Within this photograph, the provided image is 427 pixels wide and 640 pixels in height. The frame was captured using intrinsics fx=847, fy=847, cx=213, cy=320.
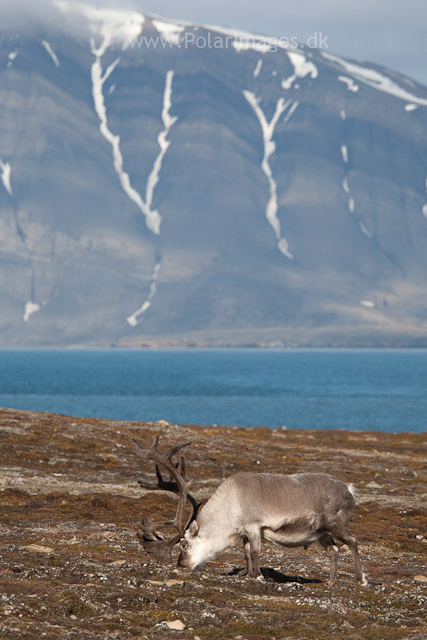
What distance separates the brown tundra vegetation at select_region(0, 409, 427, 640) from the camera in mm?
14375

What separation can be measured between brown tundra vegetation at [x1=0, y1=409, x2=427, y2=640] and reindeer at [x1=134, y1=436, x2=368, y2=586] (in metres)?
0.63

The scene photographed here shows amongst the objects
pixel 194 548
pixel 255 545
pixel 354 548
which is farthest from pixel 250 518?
pixel 354 548

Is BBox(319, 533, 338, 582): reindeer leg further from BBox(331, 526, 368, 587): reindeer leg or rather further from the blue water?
the blue water

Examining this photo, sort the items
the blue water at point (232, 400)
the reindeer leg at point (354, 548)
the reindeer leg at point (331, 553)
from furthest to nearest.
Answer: the blue water at point (232, 400) < the reindeer leg at point (331, 553) < the reindeer leg at point (354, 548)

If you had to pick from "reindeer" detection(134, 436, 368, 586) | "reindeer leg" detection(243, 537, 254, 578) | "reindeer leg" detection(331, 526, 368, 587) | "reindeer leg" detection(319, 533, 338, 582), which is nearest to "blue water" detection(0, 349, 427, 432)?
"reindeer leg" detection(319, 533, 338, 582)

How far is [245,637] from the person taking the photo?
13977mm

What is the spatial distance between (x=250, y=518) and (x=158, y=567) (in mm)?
2305

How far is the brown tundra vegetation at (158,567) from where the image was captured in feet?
47.2

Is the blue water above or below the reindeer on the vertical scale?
below

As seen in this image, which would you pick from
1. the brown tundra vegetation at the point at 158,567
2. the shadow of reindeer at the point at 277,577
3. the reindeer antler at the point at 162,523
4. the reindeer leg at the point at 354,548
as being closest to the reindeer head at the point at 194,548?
the reindeer antler at the point at 162,523

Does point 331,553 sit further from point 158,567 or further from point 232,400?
point 232,400

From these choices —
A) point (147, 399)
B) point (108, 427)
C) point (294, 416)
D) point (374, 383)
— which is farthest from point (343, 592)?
point (374, 383)

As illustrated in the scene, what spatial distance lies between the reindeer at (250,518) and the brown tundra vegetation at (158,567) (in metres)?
0.63

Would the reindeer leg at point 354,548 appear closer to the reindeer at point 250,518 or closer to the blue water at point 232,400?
the reindeer at point 250,518
